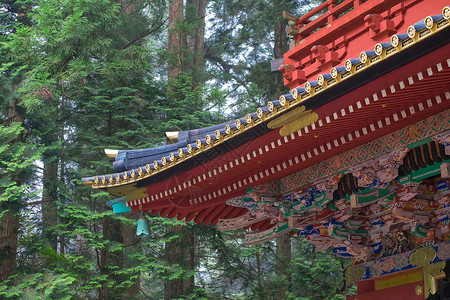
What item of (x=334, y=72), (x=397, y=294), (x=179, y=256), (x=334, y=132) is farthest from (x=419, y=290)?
(x=179, y=256)

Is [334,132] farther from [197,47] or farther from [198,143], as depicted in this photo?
[197,47]

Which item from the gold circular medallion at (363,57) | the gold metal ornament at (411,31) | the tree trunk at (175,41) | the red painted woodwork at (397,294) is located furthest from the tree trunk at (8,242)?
the gold metal ornament at (411,31)

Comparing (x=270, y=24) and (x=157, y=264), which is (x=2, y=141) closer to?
(x=157, y=264)

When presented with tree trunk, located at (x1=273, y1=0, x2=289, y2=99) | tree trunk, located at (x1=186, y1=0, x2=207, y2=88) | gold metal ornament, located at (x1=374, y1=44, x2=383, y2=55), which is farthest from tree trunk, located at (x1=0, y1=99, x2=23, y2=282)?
gold metal ornament, located at (x1=374, y1=44, x2=383, y2=55)

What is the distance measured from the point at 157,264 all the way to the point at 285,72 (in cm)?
596

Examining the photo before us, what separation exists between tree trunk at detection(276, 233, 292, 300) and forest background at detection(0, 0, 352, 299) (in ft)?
0.12

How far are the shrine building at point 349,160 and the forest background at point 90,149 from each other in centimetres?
390

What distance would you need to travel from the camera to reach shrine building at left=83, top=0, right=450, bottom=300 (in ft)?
15.6

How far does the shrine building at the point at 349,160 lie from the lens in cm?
477

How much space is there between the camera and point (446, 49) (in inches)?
161

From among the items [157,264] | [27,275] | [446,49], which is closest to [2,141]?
[27,275]

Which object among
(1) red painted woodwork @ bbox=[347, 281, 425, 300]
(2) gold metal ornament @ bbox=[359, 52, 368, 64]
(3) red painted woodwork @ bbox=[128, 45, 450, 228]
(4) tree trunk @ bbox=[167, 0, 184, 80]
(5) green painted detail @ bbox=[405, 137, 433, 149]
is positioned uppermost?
(4) tree trunk @ bbox=[167, 0, 184, 80]

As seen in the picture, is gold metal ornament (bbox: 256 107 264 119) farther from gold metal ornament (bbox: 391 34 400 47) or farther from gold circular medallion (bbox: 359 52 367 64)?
gold metal ornament (bbox: 391 34 400 47)

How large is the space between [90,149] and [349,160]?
29.2ft
